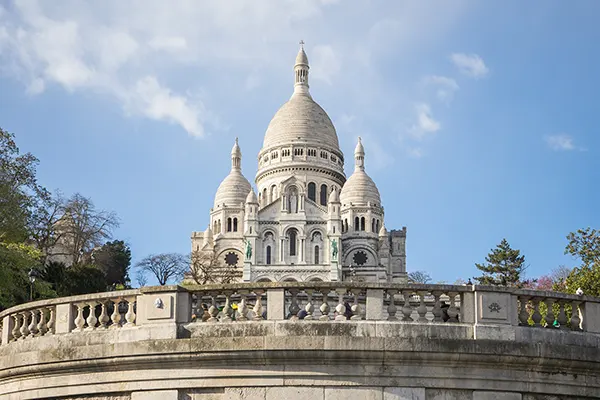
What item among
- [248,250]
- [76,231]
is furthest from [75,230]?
[248,250]

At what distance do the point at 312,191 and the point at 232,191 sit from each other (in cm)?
1162

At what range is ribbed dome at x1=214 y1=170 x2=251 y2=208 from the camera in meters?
141

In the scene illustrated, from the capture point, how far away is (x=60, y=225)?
241 ft

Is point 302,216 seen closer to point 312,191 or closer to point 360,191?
point 360,191

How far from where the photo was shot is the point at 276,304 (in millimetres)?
12703

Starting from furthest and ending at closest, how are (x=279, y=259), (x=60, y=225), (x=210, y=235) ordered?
1. (x=210, y=235)
2. (x=279, y=259)
3. (x=60, y=225)

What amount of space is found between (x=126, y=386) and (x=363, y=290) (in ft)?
10.6

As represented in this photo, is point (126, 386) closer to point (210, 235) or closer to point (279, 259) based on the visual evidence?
point (279, 259)

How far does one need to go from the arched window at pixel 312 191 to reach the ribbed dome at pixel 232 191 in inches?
340

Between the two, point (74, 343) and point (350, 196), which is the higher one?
point (350, 196)

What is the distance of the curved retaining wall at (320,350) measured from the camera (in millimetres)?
12211

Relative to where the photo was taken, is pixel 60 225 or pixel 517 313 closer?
pixel 517 313

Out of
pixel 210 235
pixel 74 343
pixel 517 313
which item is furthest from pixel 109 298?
pixel 210 235

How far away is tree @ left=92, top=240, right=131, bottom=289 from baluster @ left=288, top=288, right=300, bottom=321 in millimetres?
66510
